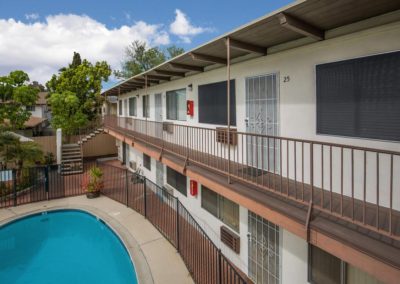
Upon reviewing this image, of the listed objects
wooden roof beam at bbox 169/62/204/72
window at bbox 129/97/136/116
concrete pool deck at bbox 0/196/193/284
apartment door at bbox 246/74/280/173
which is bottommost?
concrete pool deck at bbox 0/196/193/284

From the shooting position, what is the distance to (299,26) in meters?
4.40

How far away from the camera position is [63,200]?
13.5 meters

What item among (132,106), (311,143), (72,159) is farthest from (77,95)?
(311,143)

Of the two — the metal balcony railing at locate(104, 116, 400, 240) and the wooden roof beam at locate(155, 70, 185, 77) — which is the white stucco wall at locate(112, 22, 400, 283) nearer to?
the metal balcony railing at locate(104, 116, 400, 240)

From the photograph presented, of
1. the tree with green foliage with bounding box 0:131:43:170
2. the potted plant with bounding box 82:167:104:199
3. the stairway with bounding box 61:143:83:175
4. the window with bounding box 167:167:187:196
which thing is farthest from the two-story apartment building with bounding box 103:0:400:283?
the stairway with bounding box 61:143:83:175

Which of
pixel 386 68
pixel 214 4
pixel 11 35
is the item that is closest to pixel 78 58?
pixel 11 35

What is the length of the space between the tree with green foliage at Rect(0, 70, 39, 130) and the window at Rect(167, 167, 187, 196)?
14.5 meters

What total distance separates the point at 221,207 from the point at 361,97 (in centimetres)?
521

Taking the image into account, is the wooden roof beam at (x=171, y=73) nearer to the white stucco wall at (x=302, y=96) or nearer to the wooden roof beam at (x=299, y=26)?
the white stucco wall at (x=302, y=96)

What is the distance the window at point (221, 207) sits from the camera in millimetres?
7537

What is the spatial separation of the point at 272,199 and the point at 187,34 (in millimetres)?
36410

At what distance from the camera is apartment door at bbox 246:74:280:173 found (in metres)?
6.09

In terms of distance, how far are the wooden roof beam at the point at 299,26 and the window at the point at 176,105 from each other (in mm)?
6428

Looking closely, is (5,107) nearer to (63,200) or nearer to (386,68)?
(63,200)
